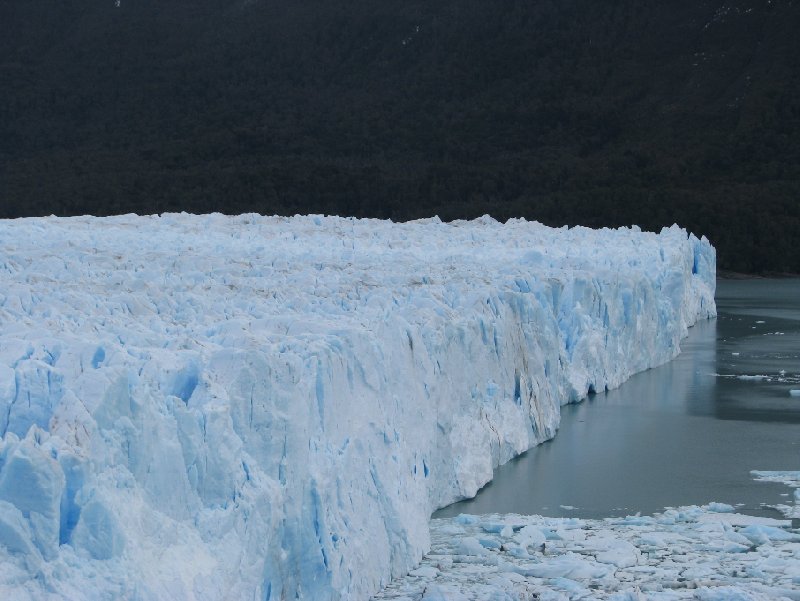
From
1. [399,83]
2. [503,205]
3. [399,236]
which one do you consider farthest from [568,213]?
[399,236]

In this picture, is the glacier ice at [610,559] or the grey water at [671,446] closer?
the glacier ice at [610,559]

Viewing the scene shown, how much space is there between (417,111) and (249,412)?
4927 centimetres

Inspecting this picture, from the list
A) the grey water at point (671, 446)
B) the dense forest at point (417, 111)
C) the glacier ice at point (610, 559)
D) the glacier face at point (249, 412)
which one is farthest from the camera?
the dense forest at point (417, 111)

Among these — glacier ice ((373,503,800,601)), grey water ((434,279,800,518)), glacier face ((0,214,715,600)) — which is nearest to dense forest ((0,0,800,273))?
grey water ((434,279,800,518))

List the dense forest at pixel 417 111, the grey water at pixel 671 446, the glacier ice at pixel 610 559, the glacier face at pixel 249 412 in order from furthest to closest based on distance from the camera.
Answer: the dense forest at pixel 417 111 < the grey water at pixel 671 446 < the glacier ice at pixel 610 559 < the glacier face at pixel 249 412

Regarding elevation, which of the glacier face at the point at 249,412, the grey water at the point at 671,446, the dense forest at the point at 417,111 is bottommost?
the grey water at the point at 671,446

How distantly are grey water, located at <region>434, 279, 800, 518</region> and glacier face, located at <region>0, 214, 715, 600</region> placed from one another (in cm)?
32

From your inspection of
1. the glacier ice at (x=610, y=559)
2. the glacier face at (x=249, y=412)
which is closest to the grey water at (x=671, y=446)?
the glacier face at (x=249, y=412)

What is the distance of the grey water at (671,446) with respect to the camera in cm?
900

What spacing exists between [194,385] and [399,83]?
52.0 meters

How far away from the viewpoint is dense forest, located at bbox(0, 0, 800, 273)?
41250 mm

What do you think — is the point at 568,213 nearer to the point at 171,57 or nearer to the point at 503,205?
the point at 503,205

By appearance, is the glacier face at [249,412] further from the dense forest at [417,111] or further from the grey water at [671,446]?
the dense forest at [417,111]

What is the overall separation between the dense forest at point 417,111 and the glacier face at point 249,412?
27861 mm
